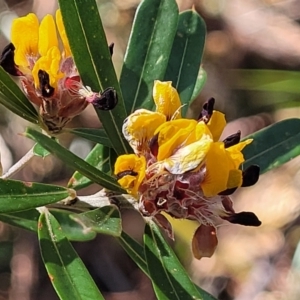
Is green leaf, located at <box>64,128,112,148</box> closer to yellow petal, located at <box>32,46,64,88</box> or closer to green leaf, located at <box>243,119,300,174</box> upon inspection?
yellow petal, located at <box>32,46,64,88</box>

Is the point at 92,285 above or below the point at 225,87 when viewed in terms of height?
above

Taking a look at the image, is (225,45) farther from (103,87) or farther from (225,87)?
(103,87)

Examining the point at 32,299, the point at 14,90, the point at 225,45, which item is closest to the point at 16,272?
the point at 32,299

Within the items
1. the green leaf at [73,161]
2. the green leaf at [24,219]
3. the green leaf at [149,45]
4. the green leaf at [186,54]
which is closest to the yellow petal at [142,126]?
the green leaf at [73,161]

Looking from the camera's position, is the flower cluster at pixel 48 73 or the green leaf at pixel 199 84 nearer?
the flower cluster at pixel 48 73

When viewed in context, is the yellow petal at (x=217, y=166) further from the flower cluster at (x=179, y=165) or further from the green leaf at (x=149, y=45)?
the green leaf at (x=149, y=45)

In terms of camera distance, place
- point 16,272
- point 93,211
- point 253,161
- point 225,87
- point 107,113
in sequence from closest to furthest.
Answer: point 93,211 < point 107,113 < point 253,161 < point 16,272 < point 225,87
